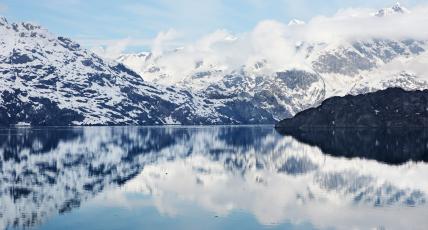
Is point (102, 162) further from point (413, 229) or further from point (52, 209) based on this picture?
point (413, 229)

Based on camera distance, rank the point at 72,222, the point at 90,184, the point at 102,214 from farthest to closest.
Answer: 1. the point at 90,184
2. the point at 102,214
3. the point at 72,222

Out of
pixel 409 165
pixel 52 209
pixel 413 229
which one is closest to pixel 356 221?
pixel 413 229

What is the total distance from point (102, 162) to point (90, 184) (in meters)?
53.7

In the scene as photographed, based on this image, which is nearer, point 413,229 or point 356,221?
point 413,229

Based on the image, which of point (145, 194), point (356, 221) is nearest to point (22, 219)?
point (145, 194)

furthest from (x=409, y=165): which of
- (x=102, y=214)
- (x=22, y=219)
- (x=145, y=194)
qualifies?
(x=22, y=219)

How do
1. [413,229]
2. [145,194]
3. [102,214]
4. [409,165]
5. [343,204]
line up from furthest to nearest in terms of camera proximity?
[409,165]
[145,194]
[343,204]
[102,214]
[413,229]

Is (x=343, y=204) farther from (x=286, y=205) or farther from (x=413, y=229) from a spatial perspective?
(x=413, y=229)

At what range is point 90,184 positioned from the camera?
→ 401 ft

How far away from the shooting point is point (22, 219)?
271ft

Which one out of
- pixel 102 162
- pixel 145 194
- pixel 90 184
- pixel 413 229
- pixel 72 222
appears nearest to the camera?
pixel 413 229

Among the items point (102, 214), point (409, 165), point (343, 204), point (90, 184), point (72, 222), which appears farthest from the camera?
point (409, 165)

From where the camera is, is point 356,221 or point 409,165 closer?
point 356,221

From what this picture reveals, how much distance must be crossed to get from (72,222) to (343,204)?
44.0 m
